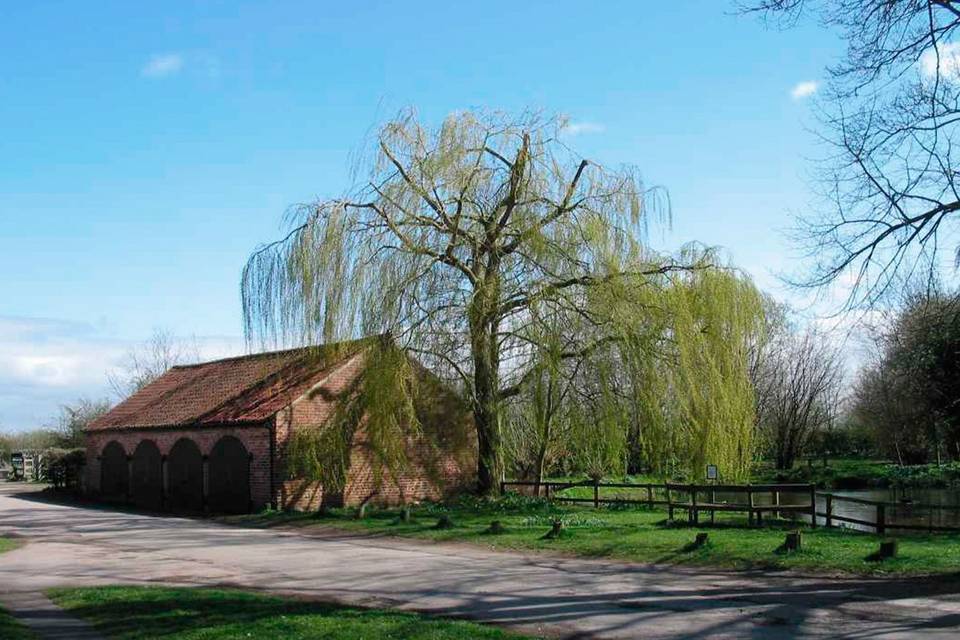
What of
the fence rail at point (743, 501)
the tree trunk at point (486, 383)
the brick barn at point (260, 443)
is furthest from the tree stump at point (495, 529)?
the brick barn at point (260, 443)

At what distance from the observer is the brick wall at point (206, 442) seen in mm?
24703

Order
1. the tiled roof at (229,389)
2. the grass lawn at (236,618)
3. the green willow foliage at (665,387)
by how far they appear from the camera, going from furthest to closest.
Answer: the tiled roof at (229,389) < the green willow foliage at (665,387) < the grass lawn at (236,618)

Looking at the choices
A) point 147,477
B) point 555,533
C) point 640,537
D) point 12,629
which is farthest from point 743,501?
point 12,629

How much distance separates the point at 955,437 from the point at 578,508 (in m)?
23.0

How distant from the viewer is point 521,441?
23891 mm

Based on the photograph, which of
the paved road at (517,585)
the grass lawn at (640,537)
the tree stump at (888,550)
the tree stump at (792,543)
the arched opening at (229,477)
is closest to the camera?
the paved road at (517,585)

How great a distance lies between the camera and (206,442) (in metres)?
26.8

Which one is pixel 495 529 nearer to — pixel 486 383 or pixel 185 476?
pixel 486 383

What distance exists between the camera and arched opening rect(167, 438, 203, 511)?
27.0 m

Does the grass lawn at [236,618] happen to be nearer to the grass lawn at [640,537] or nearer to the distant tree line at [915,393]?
the grass lawn at [640,537]

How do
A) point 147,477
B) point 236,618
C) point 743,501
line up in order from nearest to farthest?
point 236,618, point 743,501, point 147,477

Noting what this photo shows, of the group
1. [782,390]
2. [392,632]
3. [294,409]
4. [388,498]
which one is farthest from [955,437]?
[392,632]

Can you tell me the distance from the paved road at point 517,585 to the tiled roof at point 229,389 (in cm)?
535

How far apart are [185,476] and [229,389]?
10.0 feet
